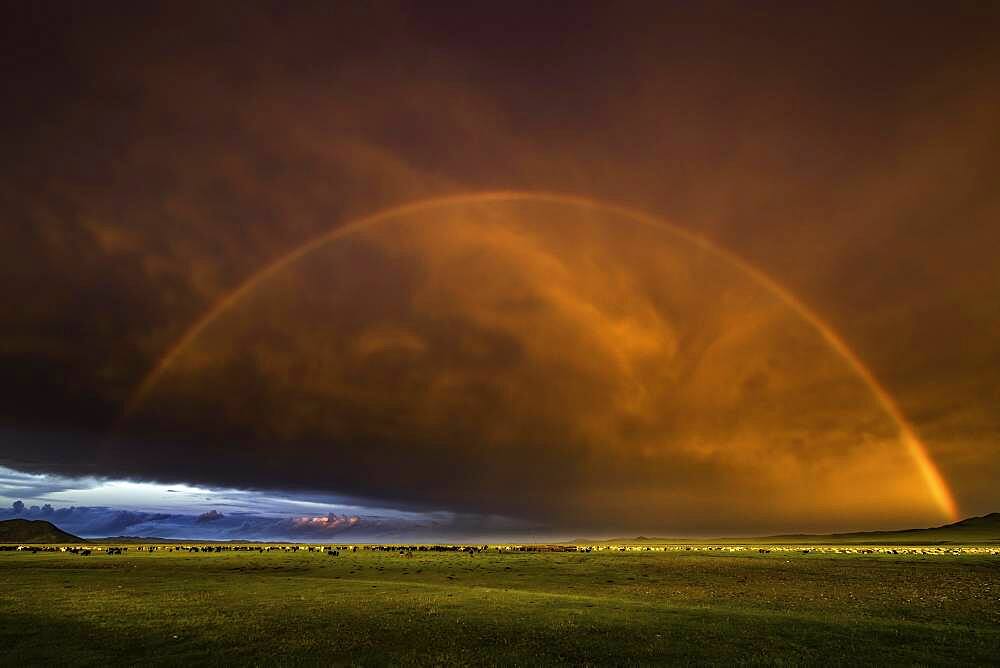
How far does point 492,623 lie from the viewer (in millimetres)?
33594

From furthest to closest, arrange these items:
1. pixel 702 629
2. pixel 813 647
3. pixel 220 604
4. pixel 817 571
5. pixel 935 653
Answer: pixel 817 571
pixel 220 604
pixel 702 629
pixel 813 647
pixel 935 653

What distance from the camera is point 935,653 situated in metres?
24.8

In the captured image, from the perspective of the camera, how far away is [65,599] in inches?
1768

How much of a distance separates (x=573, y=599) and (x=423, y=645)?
22.2 metres

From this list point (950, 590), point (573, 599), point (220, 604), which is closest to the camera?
point (220, 604)

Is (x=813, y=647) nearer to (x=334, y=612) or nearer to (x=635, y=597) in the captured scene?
(x=635, y=597)

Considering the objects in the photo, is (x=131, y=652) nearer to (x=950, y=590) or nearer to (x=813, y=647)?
(x=813, y=647)

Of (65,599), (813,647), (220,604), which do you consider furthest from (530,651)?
(65,599)

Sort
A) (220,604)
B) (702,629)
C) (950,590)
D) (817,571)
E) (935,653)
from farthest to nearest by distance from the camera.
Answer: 1. (817,571)
2. (950,590)
3. (220,604)
4. (702,629)
5. (935,653)

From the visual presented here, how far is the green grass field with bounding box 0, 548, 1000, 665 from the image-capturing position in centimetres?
2503

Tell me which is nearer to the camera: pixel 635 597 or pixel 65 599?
pixel 65 599

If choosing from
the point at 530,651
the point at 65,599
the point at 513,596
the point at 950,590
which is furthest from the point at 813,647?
the point at 65,599

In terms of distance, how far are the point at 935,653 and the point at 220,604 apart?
46.3 m

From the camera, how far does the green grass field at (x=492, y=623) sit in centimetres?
2503
